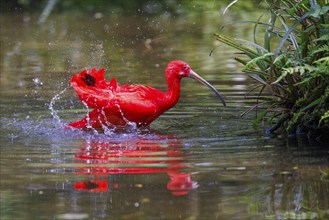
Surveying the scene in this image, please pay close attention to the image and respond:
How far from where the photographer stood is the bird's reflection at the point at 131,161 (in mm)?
6043

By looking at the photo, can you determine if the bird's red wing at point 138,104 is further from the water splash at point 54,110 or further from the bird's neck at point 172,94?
the water splash at point 54,110

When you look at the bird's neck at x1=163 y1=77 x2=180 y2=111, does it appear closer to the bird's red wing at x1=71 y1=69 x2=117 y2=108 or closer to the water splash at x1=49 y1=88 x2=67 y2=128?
the bird's red wing at x1=71 y1=69 x2=117 y2=108

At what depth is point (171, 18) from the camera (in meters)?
17.0

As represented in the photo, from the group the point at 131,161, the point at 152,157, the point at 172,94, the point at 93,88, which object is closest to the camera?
the point at 131,161

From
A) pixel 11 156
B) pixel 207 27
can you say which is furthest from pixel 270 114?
pixel 207 27

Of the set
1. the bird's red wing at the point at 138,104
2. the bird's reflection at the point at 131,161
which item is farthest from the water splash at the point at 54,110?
the bird's reflection at the point at 131,161

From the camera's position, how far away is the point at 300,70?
6.94m

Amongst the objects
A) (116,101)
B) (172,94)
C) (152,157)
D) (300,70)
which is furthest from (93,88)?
(300,70)

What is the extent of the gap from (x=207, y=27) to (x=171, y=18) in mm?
1216

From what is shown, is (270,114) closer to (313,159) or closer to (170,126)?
(170,126)

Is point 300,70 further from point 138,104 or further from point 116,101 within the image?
point 116,101

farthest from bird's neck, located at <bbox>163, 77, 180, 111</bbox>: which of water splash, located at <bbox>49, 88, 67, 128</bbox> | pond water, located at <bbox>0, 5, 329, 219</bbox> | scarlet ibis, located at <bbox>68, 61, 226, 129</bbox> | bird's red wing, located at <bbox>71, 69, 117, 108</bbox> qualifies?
water splash, located at <bbox>49, 88, 67, 128</bbox>

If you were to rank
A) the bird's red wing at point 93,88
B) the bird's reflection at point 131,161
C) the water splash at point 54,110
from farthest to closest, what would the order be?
1. the water splash at point 54,110
2. the bird's red wing at point 93,88
3. the bird's reflection at point 131,161

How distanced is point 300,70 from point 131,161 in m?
1.47
